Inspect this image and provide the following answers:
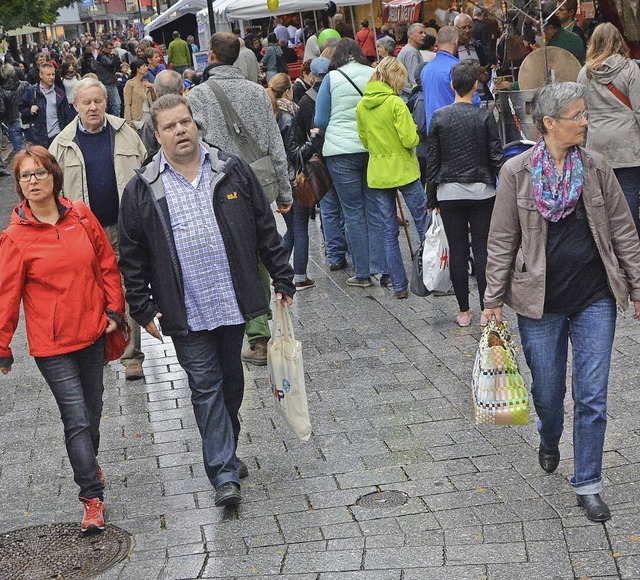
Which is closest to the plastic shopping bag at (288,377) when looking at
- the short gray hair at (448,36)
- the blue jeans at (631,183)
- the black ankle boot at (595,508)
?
the black ankle boot at (595,508)

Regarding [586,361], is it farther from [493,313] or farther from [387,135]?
[387,135]

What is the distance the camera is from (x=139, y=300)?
543 centimetres

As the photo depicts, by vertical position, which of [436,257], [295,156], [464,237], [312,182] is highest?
[295,156]

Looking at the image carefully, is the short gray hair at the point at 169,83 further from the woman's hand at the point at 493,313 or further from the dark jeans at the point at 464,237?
the woman's hand at the point at 493,313

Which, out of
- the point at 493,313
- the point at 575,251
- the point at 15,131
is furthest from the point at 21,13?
the point at 575,251

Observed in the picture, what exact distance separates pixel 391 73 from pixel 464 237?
1.48 m

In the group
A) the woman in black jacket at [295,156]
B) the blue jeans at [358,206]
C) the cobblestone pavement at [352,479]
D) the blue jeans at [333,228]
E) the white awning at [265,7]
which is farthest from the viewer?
the white awning at [265,7]

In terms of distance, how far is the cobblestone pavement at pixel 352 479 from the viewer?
15.9 ft

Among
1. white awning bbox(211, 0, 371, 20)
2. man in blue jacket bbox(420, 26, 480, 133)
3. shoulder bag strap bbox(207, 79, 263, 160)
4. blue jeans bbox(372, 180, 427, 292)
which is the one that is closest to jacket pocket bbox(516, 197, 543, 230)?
shoulder bag strap bbox(207, 79, 263, 160)

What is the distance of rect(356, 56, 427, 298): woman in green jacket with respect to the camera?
912cm

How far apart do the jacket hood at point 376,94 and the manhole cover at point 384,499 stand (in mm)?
4299

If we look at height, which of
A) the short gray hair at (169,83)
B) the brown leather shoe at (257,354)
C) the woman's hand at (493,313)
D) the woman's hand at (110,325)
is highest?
the short gray hair at (169,83)

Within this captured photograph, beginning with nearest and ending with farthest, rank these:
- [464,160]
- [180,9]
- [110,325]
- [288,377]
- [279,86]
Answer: [110,325]
[288,377]
[464,160]
[279,86]
[180,9]

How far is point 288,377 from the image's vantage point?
5.70 m
